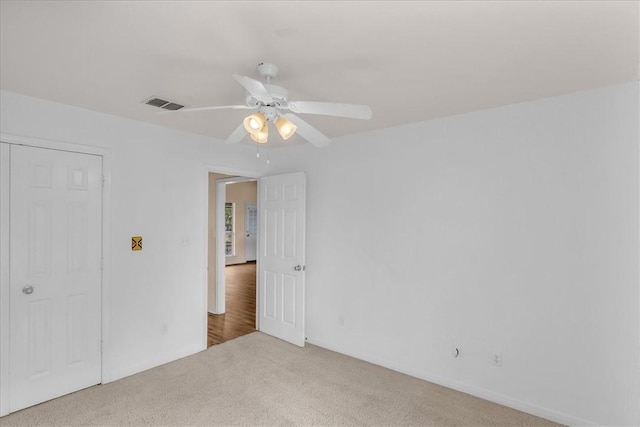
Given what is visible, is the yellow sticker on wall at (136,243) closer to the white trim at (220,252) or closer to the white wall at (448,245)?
the white wall at (448,245)

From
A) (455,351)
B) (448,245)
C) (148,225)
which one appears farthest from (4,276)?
(455,351)

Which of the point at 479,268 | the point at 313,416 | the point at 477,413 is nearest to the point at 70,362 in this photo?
the point at 313,416

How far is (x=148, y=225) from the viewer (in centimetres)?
340

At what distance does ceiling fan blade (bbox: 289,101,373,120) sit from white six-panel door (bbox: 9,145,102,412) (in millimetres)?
2270

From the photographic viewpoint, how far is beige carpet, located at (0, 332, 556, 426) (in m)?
2.54

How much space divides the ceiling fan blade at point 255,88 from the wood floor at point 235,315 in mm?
3235

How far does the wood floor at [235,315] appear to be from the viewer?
4371 mm

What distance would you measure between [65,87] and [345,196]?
2.65 metres

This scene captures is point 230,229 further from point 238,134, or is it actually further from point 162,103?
point 238,134

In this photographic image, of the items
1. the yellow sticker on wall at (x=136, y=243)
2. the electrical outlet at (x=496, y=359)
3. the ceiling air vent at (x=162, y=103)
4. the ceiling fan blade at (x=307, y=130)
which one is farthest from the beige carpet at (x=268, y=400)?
the ceiling air vent at (x=162, y=103)

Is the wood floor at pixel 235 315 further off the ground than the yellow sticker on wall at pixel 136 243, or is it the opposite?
the yellow sticker on wall at pixel 136 243

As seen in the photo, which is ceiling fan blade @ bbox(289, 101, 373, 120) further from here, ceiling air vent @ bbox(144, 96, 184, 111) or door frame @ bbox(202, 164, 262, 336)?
door frame @ bbox(202, 164, 262, 336)

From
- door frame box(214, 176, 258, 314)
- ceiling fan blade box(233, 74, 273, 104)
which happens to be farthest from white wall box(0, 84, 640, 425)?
ceiling fan blade box(233, 74, 273, 104)

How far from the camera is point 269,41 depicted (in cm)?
177
